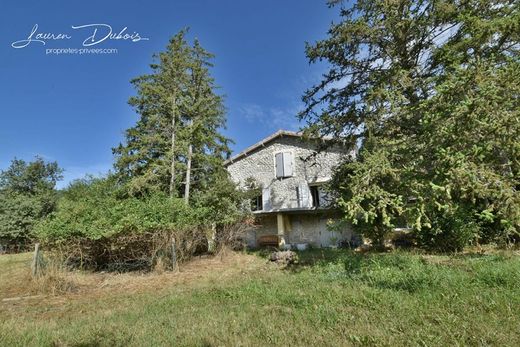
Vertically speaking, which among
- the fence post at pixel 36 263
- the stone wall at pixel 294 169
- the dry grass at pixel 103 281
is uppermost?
the stone wall at pixel 294 169

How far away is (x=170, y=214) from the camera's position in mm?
10734

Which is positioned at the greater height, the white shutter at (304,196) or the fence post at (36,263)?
the white shutter at (304,196)

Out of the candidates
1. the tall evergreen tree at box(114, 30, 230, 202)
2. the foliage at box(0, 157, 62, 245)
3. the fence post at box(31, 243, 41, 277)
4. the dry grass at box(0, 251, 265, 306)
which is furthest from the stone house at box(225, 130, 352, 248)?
the foliage at box(0, 157, 62, 245)

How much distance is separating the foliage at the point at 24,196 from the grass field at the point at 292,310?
20324 mm

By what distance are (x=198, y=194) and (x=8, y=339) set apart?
11934 millimetres

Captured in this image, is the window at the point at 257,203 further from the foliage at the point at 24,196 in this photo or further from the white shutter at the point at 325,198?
the foliage at the point at 24,196

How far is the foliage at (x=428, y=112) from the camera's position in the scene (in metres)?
5.27

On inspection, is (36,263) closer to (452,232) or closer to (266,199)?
(266,199)

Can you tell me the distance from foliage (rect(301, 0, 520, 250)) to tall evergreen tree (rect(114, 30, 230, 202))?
756 centimetres

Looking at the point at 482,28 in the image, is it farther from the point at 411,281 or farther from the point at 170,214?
Result: the point at 170,214

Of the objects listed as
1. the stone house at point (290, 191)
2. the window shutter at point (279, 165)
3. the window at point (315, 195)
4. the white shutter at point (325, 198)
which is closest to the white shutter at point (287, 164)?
the stone house at point (290, 191)

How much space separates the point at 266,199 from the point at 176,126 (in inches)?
288

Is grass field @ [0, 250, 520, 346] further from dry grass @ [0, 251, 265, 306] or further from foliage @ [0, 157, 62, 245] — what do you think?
foliage @ [0, 157, 62, 245]

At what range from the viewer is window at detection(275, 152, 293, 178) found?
18.5 metres
